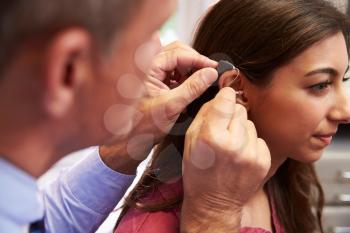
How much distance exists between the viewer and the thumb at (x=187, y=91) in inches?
29.0

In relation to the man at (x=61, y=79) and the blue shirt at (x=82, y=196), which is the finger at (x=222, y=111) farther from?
the man at (x=61, y=79)

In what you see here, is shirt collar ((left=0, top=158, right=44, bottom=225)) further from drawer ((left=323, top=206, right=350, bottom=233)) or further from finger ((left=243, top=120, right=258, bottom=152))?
drawer ((left=323, top=206, right=350, bottom=233))

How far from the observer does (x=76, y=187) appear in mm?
652

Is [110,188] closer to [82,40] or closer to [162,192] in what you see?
[162,192]

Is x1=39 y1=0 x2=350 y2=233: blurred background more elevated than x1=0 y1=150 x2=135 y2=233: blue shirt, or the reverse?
x1=0 y1=150 x2=135 y2=233: blue shirt

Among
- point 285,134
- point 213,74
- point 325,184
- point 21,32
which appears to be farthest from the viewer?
point 325,184

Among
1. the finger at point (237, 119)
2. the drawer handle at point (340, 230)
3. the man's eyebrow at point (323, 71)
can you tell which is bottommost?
the drawer handle at point (340, 230)

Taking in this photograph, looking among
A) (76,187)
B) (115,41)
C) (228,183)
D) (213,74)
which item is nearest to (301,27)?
(213,74)

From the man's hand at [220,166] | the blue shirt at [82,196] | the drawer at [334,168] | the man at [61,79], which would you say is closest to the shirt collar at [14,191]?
the man at [61,79]

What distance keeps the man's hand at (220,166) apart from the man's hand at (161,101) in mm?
47

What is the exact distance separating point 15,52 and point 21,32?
1 centimetres

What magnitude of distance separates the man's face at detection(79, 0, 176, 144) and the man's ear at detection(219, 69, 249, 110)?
43cm

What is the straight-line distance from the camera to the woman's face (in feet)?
2.75

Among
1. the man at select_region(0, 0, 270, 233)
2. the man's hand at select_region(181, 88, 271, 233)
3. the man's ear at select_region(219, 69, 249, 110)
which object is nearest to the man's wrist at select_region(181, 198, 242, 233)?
the man's hand at select_region(181, 88, 271, 233)
